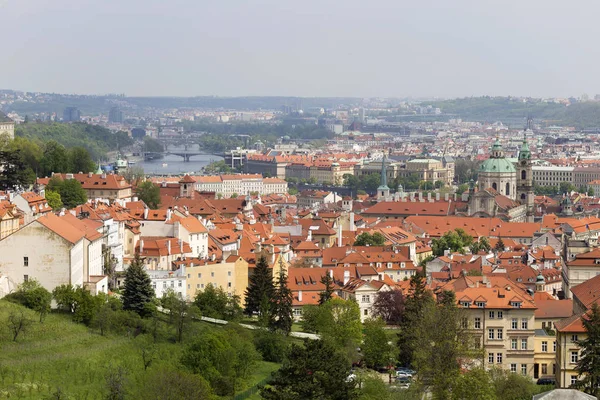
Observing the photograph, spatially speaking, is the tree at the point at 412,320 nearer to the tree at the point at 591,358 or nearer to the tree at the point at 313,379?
the tree at the point at 591,358

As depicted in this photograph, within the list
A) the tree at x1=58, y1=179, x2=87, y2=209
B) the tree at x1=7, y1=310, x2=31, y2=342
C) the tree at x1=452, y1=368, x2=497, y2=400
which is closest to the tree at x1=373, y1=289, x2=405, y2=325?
the tree at x1=7, y1=310, x2=31, y2=342

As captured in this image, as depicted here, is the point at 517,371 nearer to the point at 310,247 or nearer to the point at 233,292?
the point at 233,292

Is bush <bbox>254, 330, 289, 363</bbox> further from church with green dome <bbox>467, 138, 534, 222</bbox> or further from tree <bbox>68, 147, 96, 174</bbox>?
church with green dome <bbox>467, 138, 534, 222</bbox>

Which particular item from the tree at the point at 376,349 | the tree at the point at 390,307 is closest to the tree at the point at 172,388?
the tree at the point at 376,349

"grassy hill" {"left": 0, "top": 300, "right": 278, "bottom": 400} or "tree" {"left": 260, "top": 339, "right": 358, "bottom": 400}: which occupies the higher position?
"tree" {"left": 260, "top": 339, "right": 358, "bottom": 400}

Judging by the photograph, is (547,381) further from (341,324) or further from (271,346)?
→ (271,346)

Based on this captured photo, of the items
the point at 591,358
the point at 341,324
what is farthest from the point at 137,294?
the point at 591,358
